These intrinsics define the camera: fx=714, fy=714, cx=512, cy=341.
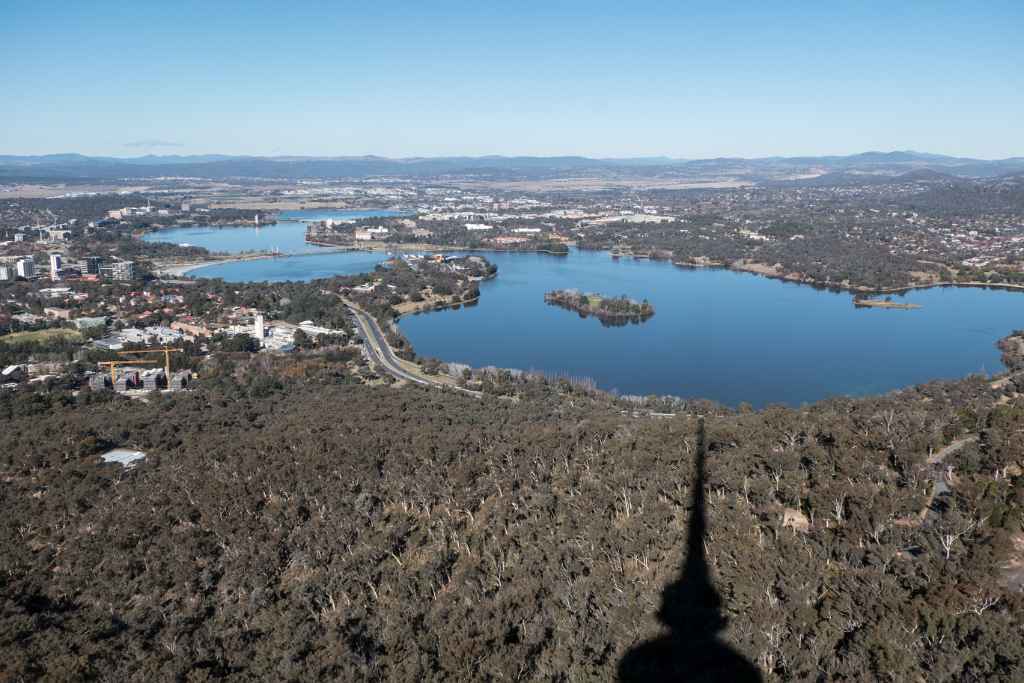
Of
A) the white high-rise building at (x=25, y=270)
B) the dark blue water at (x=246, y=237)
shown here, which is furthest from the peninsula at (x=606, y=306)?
the white high-rise building at (x=25, y=270)

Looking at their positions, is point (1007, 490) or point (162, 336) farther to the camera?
point (162, 336)

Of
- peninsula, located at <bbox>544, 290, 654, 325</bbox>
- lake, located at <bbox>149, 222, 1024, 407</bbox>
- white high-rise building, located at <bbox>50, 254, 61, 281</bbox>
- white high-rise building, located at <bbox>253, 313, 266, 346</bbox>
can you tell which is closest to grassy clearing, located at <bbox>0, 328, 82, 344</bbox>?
white high-rise building, located at <bbox>253, 313, 266, 346</bbox>

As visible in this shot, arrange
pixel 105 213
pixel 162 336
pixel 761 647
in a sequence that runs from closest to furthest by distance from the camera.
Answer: pixel 761 647
pixel 162 336
pixel 105 213

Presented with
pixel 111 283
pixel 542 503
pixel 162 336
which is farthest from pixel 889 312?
pixel 111 283

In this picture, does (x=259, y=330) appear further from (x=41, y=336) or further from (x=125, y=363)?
(x=41, y=336)

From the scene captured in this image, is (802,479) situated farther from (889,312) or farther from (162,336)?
(889,312)
